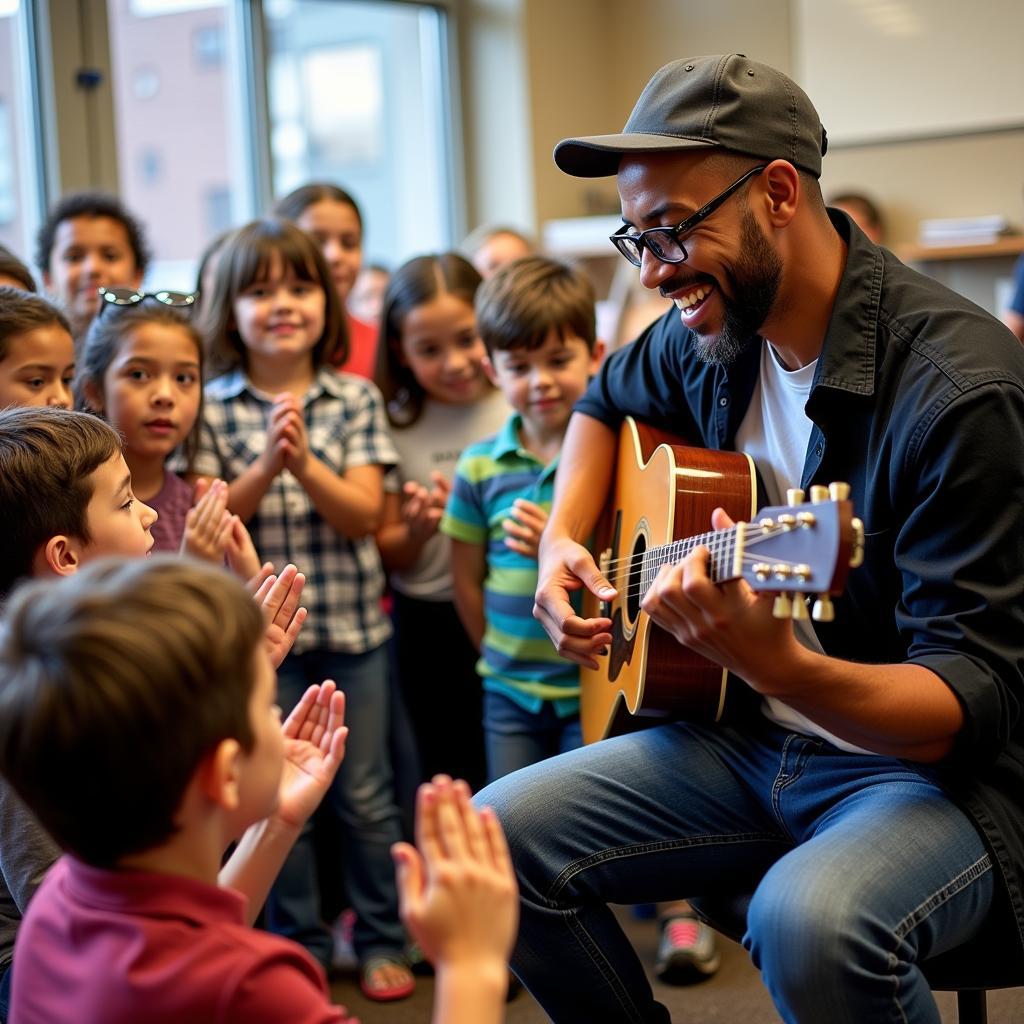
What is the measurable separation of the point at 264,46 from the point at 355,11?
554 millimetres

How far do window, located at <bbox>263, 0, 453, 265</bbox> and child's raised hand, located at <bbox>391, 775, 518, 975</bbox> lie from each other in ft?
12.3

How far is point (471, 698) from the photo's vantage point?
270 cm

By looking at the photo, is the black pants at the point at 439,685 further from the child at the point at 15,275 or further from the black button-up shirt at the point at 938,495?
the black button-up shirt at the point at 938,495

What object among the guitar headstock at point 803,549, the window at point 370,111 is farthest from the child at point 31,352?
the window at point 370,111

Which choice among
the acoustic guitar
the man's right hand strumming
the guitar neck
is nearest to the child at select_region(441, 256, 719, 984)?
the acoustic guitar

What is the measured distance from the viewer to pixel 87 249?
277cm

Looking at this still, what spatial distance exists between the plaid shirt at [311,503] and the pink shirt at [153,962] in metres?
1.33

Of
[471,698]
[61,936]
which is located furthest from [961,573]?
[471,698]

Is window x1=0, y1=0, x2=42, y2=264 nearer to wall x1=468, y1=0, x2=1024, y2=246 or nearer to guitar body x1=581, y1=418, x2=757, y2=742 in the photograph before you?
wall x1=468, y1=0, x2=1024, y2=246

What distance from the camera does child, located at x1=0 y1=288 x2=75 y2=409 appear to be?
199 cm

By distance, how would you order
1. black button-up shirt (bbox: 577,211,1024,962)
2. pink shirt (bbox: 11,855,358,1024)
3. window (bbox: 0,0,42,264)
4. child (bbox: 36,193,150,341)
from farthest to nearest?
1. window (bbox: 0,0,42,264)
2. child (bbox: 36,193,150,341)
3. black button-up shirt (bbox: 577,211,1024,962)
4. pink shirt (bbox: 11,855,358,1024)

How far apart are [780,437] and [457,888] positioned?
0.91 metres

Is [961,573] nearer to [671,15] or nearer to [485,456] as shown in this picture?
[485,456]

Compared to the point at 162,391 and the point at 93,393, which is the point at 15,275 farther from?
the point at 162,391
